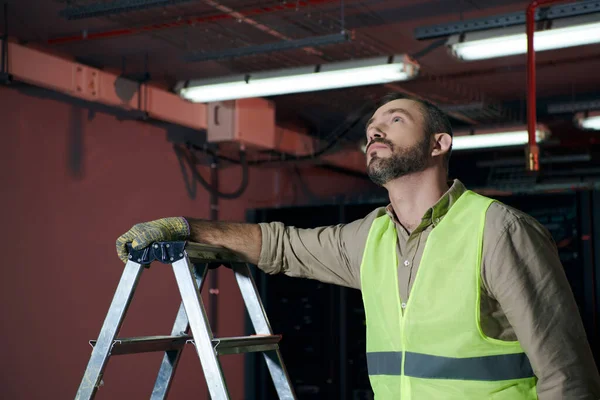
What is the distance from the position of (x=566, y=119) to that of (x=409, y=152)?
23.1ft

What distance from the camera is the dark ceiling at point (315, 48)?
18.0ft

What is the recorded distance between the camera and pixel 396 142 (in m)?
2.47

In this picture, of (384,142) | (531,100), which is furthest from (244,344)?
(531,100)

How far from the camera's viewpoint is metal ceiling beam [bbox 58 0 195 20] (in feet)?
15.2

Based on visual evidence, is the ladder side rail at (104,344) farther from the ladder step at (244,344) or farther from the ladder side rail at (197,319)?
the ladder step at (244,344)

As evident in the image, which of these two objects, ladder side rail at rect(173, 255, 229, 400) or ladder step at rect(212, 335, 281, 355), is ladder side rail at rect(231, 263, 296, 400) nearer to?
ladder step at rect(212, 335, 281, 355)

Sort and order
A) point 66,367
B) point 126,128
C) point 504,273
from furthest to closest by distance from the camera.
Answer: point 126,128, point 66,367, point 504,273

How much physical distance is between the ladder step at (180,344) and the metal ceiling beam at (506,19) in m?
2.76

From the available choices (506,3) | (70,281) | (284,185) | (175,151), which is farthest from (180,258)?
(284,185)

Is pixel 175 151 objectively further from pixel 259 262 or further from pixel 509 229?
pixel 509 229

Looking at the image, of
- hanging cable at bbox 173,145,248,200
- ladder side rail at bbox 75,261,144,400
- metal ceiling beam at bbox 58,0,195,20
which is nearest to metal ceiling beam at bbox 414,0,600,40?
metal ceiling beam at bbox 58,0,195,20

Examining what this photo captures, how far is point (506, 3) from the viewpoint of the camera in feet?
17.8

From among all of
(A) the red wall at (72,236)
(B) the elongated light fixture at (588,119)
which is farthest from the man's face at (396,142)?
(B) the elongated light fixture at (588,119)

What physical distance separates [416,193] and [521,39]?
2.60m
